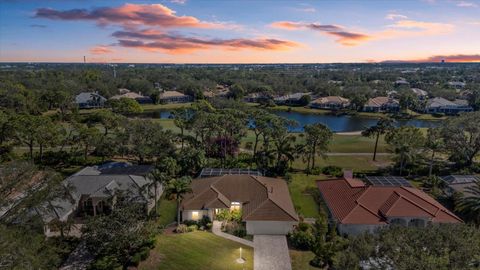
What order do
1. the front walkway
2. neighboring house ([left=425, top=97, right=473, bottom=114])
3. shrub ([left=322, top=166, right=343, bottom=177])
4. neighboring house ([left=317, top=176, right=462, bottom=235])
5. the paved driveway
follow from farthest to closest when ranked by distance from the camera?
neighboring house ([left=425, top=97, right=473, bottom=114]) → shrub ([left=322, top=166, right=343, bottom=177]) → neighboring house ([left=317, top=176, right=462, bottom=235]) → the front walkway → the paved driveway

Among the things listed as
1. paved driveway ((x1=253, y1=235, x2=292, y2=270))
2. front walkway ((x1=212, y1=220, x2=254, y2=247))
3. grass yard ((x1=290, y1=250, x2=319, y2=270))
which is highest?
front walkway ((x1=212, y1=220, x2=254, y2=247))

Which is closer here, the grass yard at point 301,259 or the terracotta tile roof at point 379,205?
the grass yard at point 301,259

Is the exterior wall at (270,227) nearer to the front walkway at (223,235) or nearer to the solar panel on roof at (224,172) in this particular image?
the front walkway at (223,235)

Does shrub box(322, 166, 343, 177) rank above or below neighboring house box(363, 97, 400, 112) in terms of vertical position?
below

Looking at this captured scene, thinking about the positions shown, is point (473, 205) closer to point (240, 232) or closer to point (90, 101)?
point (240, 232)

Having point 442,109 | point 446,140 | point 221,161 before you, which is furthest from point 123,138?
point 442,109

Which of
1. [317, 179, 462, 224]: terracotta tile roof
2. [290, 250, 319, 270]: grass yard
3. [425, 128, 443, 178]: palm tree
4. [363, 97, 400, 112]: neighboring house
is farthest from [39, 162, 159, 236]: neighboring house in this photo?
[363, 97, 400, 112]: neighboring house

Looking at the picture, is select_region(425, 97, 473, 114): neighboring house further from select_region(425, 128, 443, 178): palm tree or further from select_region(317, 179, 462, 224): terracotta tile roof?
select_region(317, 179, 462, 224): terracotta tile roof

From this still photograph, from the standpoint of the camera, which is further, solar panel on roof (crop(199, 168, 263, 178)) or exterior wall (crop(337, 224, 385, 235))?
solar panel on roof (crop(199, 168, 263, 178))

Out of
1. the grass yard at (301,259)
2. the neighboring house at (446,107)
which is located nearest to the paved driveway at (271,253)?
the grass yard at (301,259)
